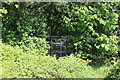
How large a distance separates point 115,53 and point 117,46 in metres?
0.24

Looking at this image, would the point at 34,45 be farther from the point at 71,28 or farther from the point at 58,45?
the point at 71,28

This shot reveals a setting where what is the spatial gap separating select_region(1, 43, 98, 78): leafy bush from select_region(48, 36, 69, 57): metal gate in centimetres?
210

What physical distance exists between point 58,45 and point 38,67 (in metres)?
2.67

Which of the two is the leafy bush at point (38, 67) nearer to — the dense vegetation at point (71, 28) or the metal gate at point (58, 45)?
the dense vegetation at point (71, 28)

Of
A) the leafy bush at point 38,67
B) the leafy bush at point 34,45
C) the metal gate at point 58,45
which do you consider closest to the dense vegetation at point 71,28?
the leafy bush at point 34,45

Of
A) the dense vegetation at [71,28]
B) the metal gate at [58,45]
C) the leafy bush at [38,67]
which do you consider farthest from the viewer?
the metal gate at [58,45]

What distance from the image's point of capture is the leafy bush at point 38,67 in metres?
3.27

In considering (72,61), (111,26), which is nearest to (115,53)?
(111,26)

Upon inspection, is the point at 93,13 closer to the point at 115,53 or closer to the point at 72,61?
the point at 115,53

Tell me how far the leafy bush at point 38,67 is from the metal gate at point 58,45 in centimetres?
210

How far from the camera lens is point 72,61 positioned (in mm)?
A: 3816

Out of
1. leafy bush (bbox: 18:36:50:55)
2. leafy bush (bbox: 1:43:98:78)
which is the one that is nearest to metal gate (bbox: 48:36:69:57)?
leafy bush (bbox: 18:36:50:55)

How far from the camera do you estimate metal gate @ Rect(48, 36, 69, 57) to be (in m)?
6.00

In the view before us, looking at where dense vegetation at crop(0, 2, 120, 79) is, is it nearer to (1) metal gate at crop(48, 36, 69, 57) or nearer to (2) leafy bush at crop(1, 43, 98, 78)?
(1) metal gate at crop(48, 36, 69, 57)
